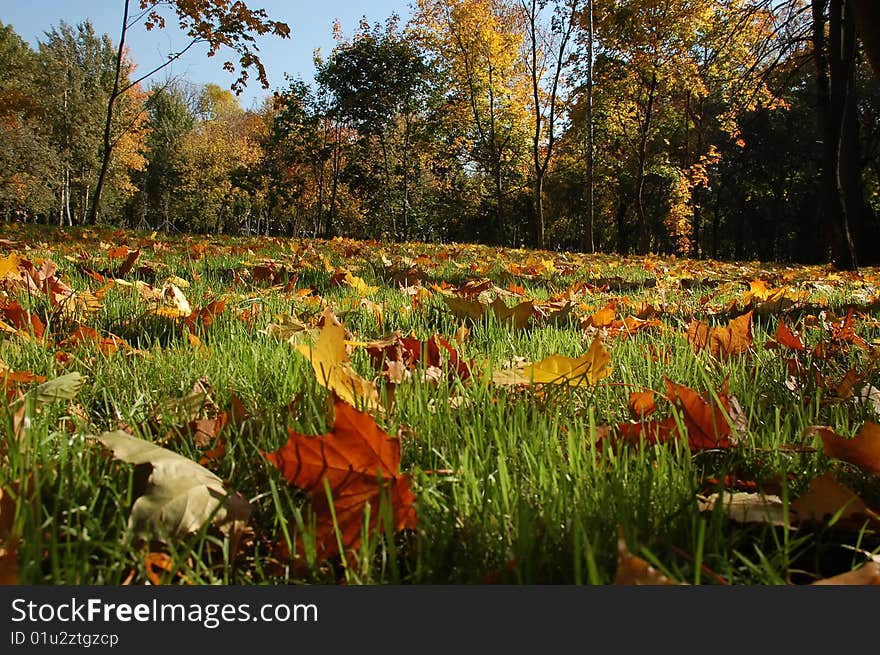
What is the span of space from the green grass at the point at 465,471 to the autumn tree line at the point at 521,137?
885 centimetres

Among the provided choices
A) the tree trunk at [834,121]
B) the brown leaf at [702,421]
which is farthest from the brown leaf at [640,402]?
the tree trunk at [834,121]

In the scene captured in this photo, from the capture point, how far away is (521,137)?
27.9m

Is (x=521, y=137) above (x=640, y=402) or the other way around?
above

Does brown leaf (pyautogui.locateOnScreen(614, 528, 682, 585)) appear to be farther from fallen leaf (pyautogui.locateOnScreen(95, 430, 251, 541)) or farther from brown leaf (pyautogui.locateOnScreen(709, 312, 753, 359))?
brown leaf (pyautogui.locateOnScreen(709, 312, 753, 359))

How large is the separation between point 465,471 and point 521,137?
2897 centimetres

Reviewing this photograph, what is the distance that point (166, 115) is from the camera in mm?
47438

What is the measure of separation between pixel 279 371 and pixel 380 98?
25.5m

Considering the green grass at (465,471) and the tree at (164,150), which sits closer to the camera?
the green grass at (465,471)

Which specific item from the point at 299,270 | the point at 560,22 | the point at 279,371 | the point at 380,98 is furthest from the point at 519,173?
the point at 279,371

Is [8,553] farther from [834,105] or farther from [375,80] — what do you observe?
[375,80]

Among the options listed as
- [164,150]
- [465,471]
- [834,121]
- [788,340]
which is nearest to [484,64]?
[834,121]

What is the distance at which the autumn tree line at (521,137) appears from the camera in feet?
49.6

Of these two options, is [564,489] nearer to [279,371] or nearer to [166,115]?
[279,371]

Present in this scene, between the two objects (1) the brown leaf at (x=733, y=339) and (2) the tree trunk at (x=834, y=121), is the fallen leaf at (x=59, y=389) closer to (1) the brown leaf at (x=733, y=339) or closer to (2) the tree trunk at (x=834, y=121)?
(1) the brown leaf at (x=733, y=339)
